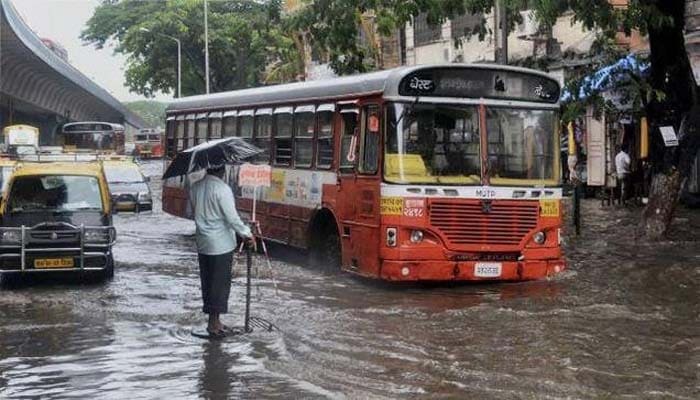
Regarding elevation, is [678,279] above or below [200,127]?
below

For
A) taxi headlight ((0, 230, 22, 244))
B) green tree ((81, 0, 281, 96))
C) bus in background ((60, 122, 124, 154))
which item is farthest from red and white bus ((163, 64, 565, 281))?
→ green tree ((81, 0, 281, 96))

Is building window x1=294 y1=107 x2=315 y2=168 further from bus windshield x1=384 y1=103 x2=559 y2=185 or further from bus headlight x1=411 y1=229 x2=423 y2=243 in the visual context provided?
bus headlight x1=411 y1=229 x2=423 y2=243

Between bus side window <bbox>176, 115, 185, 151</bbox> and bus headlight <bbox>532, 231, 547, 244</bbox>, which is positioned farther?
bus side window <bbox>176, 115, 185, 151</bbox>

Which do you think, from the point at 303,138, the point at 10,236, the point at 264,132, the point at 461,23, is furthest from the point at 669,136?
the point at 461,23

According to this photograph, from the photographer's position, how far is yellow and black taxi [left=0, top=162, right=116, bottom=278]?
524 inches

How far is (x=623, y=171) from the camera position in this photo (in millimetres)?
25750

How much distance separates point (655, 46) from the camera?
58.1 feet

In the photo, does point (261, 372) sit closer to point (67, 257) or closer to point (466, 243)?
point (466, 243)

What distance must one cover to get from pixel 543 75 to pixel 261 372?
21.1 feet

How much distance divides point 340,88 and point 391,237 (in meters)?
2.55

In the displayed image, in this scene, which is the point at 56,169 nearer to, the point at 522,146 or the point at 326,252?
the point at 326,252

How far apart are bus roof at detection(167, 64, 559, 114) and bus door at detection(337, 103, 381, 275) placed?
10.7 inches

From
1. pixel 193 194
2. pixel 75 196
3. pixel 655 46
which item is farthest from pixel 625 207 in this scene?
pixel 193 194

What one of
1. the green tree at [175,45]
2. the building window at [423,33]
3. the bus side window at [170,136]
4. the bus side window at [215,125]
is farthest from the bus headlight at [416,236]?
the green tree at [175,45]
